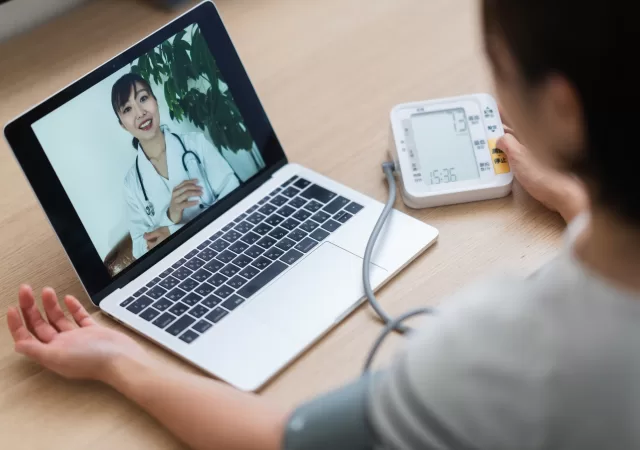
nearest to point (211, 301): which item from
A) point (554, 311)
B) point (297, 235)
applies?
point (297, 235)

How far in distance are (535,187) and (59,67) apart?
664 millimetres

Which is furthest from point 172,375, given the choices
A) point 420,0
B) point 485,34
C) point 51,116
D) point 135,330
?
point 420,0

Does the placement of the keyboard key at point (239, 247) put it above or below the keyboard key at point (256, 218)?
below

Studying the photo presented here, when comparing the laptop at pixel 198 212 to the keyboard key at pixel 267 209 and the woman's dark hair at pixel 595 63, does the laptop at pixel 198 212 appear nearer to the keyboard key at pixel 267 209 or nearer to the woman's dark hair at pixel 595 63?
the keyboard key at pixel 267 209

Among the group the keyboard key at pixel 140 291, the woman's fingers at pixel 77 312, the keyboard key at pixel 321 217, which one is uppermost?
the woman's fingers at pixel 77 312

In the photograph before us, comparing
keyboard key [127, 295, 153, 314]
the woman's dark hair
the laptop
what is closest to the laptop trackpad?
the laptop

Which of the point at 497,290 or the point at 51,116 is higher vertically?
the point at 51,116

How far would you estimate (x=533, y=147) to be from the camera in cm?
56

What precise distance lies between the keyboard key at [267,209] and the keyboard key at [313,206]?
35 millimetres

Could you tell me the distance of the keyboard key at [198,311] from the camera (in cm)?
78

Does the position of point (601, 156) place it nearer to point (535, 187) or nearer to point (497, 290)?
point (497, 290)

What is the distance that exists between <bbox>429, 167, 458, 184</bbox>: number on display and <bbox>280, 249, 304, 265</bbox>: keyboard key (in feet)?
0.56

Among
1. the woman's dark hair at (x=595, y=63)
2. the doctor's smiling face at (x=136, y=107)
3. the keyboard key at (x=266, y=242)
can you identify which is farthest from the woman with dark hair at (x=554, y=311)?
the doctor's smiling face at (x=136, y=107)

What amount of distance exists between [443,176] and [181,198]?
11.1 inches
